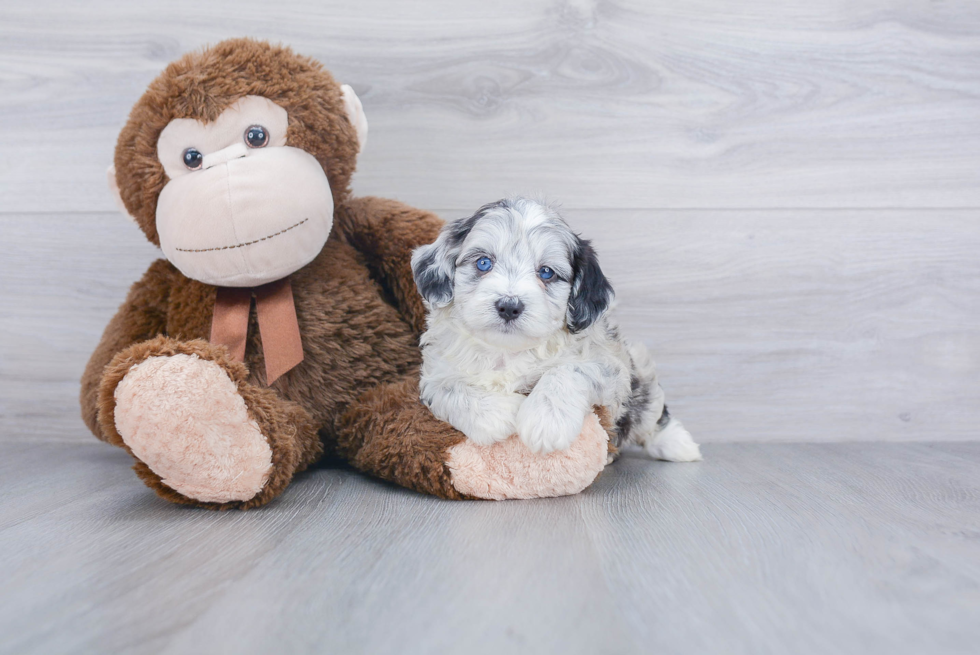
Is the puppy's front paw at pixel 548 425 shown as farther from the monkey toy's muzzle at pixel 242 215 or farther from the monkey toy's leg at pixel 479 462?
the monkey toy's muzzle at pixel 242 215

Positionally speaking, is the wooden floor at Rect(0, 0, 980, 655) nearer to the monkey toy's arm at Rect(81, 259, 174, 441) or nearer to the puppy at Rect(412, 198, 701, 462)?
the monkey toy's arm at Rect(81, 259, 174, 441)

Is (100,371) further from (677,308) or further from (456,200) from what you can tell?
(677,308)

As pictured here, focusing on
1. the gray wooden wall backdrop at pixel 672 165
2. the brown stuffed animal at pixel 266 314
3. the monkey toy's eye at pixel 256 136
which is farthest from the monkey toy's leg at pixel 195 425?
the gray wooden wall backdrop at pixel 672 165

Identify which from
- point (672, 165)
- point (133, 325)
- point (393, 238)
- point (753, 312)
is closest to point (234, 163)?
point (393, 238)

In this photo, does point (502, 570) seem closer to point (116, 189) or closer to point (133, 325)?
point (133, 325)

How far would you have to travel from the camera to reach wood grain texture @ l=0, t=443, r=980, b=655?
893 mm

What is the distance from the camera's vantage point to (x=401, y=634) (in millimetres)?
895

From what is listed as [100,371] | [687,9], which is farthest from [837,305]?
[100,371]

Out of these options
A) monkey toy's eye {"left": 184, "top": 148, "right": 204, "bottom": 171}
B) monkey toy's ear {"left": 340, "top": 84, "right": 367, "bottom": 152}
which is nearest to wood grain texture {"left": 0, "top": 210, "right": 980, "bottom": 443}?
monkey toy's ear {"left": 340, "top": 84, "right": 367, "bottom": 152}

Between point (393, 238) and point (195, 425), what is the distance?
2.39 feet

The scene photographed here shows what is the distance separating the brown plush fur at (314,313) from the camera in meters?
1.46

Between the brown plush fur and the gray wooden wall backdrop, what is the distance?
411 mm

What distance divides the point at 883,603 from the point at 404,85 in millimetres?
1781

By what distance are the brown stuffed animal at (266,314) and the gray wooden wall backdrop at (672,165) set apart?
1.49ft
